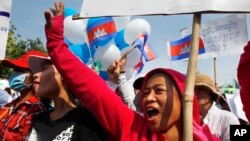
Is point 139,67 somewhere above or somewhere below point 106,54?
above

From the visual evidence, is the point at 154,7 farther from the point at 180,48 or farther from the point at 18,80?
the point at 180,48

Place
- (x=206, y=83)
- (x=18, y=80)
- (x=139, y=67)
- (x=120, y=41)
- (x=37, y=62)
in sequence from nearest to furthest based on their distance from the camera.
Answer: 1. (x=37, y=62)
2. (x=18, y=80)
3. (x=206, y=83)
4. (x=120, y=41)
5. (x=139, y=67)

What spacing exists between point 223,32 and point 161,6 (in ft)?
17.1

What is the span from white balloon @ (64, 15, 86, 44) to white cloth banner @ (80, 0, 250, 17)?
3992 mm

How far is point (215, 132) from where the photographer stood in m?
3.92

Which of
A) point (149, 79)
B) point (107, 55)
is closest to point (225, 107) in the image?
point (107, 55)

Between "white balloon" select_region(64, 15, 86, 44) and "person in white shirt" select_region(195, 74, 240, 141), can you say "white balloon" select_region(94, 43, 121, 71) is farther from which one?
"person in white shirt" select_region(195, 74, 240, 141)

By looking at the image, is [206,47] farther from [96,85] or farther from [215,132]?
[96,85]

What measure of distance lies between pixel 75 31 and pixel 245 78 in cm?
425

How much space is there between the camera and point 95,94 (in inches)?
84.7

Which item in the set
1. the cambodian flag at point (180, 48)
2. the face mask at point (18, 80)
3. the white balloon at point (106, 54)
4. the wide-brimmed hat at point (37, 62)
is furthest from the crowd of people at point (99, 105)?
the cambodian flag at point (180, 48)

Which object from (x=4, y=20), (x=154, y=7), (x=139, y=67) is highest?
(x=139, y=67)

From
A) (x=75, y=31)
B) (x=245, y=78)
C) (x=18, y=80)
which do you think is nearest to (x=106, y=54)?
(x=75, y=31)

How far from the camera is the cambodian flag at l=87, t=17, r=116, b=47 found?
5910 millimetres
